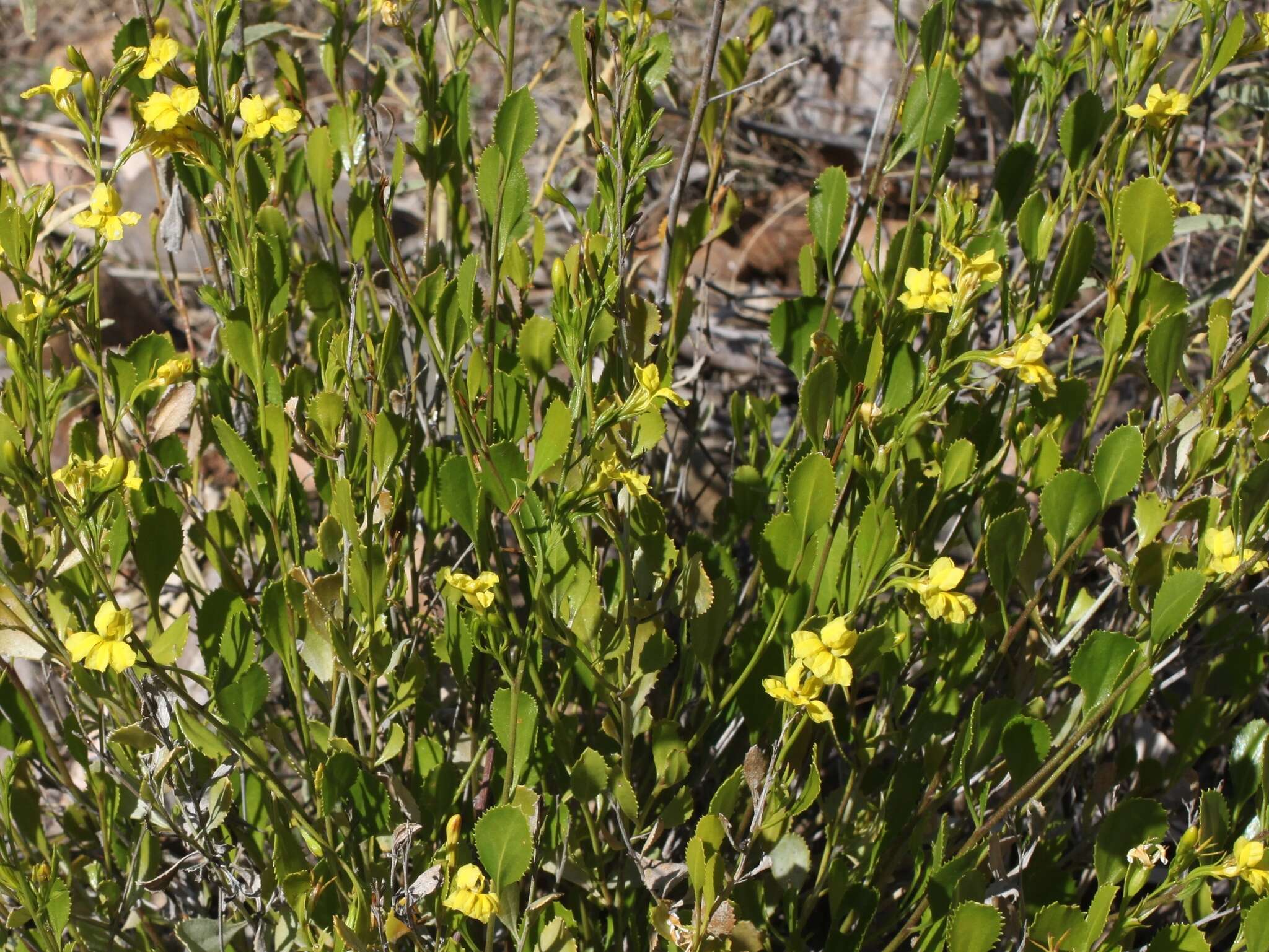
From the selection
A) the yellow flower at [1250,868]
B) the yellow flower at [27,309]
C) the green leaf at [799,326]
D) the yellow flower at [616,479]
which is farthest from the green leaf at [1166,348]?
the yellow flower at [27,309]

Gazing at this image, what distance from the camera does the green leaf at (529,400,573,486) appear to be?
1.35 metres

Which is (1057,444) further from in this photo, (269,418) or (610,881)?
(269,418)


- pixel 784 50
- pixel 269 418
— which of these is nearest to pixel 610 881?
pixel 269 418

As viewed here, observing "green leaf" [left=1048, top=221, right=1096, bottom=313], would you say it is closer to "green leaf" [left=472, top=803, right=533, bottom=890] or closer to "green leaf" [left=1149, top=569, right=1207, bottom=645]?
"green leaf" [left=1149, top=569, right=1207, bottom=645]

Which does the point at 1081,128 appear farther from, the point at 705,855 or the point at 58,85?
the point at 58,85

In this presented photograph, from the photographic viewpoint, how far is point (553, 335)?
1507 millimetres

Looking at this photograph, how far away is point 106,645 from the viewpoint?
1.28 metres

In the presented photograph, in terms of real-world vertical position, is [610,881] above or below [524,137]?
below

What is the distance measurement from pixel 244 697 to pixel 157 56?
2.54ft

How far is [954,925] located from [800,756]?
0.98 feet

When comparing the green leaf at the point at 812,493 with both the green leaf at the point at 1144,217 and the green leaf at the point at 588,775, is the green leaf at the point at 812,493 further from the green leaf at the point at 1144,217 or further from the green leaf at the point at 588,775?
the green leaf at the point at 1144,217

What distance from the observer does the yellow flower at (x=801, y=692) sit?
50.4 inches

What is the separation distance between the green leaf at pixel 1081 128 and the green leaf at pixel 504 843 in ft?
3.87

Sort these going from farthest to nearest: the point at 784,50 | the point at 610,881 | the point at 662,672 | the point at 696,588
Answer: the point at 784,50, the point at 662,672, the point at 610,881, the point at 696,588
